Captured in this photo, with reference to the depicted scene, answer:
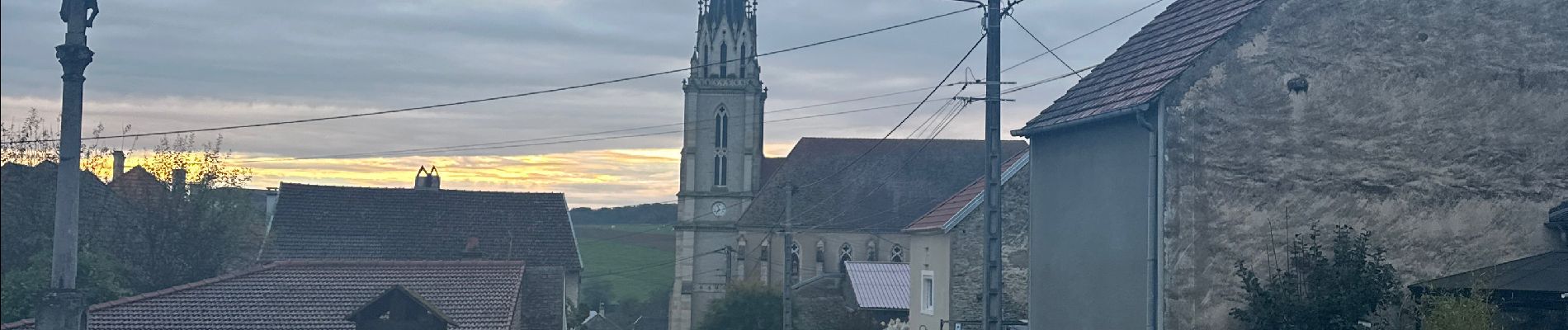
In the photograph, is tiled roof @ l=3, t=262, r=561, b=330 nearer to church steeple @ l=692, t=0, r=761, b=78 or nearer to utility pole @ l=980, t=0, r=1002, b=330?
utility pole @ l=980, t=0, r=1002, b=330

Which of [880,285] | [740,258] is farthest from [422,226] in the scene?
[740,258]

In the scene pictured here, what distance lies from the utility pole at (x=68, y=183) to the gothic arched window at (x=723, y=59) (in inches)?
2541

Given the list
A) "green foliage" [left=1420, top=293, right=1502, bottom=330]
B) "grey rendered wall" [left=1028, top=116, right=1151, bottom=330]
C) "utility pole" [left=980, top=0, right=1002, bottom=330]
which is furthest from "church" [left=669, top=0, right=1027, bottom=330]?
"green foliage" [left=1420, top=293, right=1502, bottom=330]

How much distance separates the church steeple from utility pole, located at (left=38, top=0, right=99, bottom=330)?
64.3 meters

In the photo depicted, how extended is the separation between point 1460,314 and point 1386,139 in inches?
106

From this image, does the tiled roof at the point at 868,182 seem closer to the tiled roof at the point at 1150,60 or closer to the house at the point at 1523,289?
the tiled roof at the point at 1150,60

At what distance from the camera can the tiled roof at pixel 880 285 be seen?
4350 cm

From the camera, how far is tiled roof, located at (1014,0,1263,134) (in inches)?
611

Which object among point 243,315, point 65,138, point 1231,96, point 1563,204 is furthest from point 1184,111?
point 243,315

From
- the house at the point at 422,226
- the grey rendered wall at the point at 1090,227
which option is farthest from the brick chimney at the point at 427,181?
the grey rendered wall at the point at 1090,227

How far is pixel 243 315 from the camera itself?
28.5m

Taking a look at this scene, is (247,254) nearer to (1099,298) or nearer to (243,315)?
(243,315)

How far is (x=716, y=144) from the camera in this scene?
78125mm

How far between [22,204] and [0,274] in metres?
28.0
